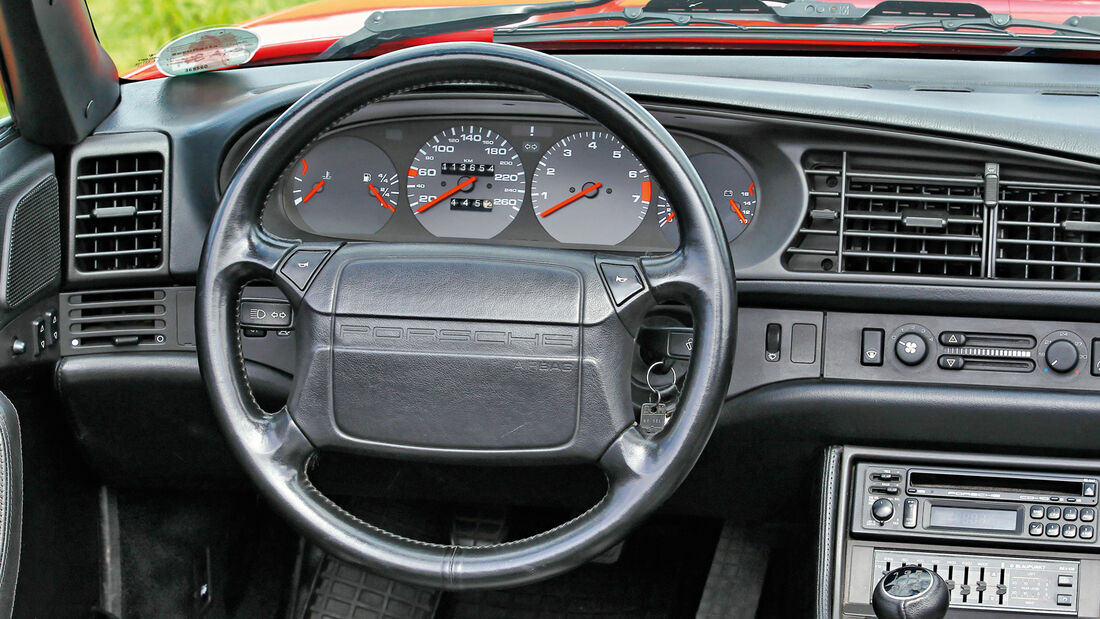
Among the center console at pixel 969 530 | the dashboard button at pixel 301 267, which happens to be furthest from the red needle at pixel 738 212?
the dashboard button at pixel 301 267

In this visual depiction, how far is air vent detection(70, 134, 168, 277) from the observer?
198cm

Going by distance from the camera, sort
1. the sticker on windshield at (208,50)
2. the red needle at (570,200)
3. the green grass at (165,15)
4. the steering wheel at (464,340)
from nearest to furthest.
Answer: the steering wheel at (464,340) → the red needle at (570,200) → the sticker on windshield at (208,50) → the green grass at (165,15)

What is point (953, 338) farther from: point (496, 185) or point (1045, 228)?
point (496, 185)

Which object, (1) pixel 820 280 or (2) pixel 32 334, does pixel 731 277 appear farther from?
(2) pixel 32 334

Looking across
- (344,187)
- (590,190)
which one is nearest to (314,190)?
(344,187)

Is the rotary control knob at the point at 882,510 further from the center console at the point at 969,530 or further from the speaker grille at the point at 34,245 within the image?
the speaker grille at the point at 34,245

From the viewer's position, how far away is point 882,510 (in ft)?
6.25

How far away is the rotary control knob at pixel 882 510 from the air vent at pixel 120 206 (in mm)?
1324

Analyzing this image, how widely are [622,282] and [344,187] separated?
71 cm

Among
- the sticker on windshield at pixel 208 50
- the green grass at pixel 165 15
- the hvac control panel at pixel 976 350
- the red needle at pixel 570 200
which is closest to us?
the hvac control panel at pixel 976 350

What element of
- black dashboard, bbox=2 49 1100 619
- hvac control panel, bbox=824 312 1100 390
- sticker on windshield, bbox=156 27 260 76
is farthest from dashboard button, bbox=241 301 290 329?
hvac control panel, bbox=824 312 1100 390

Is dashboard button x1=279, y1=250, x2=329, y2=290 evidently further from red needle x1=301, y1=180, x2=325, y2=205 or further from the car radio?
the car radio

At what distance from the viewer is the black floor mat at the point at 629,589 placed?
8.51 feet

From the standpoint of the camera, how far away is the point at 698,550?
2594 mm
